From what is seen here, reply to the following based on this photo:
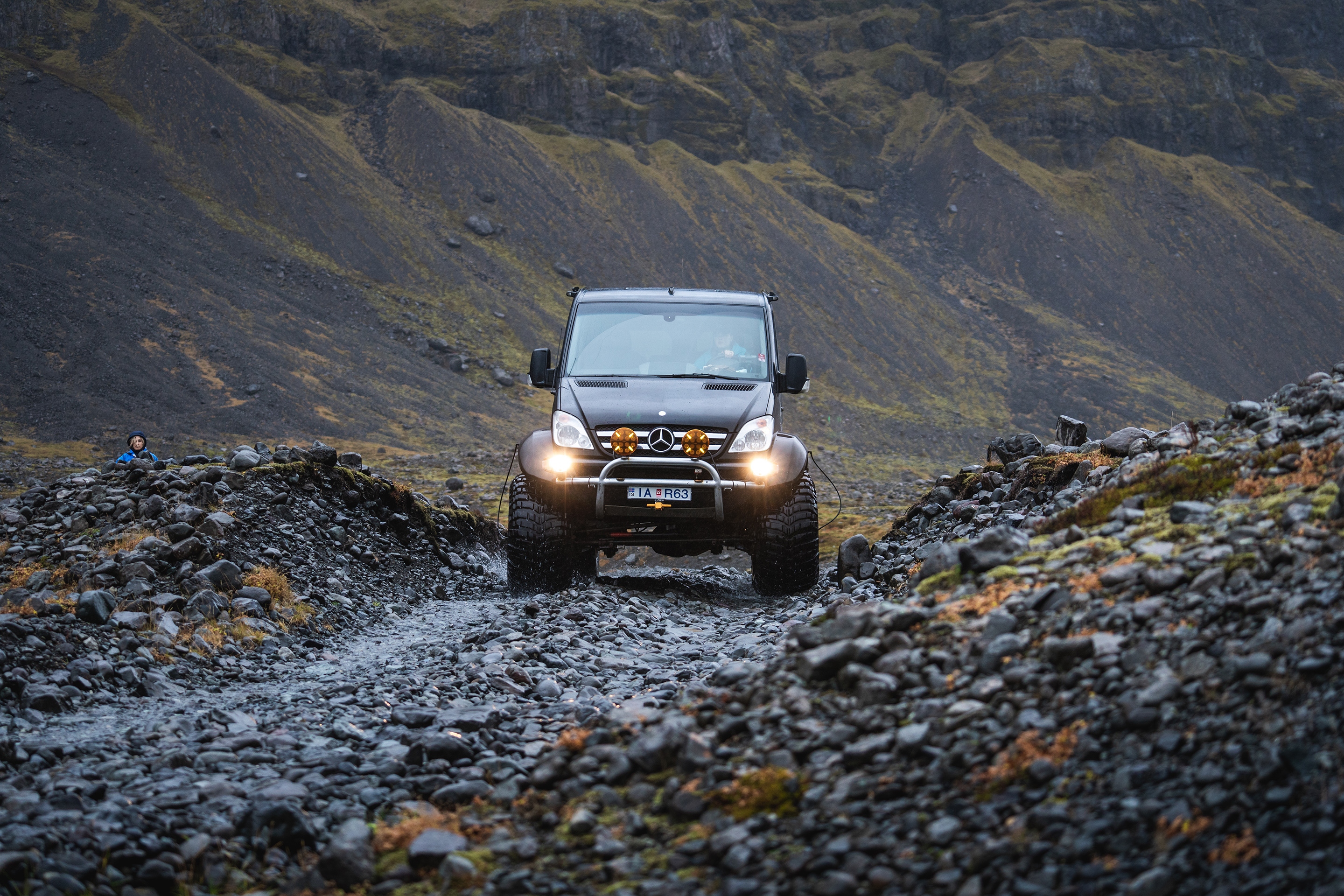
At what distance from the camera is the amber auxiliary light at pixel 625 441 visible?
10680mm

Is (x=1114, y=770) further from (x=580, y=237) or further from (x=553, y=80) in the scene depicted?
(x=553, y=80)

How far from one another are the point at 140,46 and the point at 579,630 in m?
81.5

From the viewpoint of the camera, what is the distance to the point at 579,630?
942cm

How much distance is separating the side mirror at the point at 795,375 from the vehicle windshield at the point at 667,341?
276 mm

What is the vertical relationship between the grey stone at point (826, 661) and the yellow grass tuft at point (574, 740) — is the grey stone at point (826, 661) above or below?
above

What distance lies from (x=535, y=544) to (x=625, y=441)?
1662mm

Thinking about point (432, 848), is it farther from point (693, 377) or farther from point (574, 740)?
point (693, 377)

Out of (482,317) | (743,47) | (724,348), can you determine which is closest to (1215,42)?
(743,47)

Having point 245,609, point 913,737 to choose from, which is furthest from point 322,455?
point 913,737

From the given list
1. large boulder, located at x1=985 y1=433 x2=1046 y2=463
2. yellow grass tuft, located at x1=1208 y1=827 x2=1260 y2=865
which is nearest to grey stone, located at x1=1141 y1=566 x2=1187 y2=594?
yellow grass tuft, located at x1=1208 y1=827 x2=1260 y2=865

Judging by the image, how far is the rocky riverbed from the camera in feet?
12.4

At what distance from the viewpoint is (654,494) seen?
10.7 metres

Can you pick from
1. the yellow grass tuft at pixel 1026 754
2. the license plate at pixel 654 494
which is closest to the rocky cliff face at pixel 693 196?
the license plate at pixel 654 494

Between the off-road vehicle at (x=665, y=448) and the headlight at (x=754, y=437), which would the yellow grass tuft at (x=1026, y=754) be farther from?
the headlight at (x=754, y=437)
